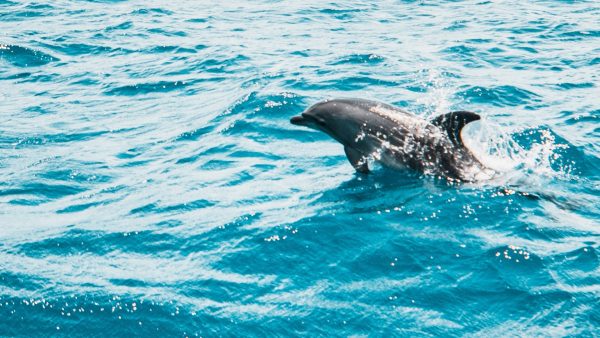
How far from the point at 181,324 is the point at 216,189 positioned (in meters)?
4.33

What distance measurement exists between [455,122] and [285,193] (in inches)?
104

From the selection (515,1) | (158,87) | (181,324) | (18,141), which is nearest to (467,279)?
(181,324)

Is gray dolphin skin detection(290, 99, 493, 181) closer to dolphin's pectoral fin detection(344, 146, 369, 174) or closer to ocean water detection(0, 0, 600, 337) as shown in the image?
dolphin's pectoral fin detection(344, 146, 369, 174)

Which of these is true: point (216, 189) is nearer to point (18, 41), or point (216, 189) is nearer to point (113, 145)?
point (113, 145)

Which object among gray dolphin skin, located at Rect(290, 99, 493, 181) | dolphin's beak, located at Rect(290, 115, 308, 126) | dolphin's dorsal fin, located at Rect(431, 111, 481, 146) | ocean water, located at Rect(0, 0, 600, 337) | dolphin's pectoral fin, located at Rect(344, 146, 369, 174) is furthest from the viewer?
dolphin's beak, located at Rect(290, 115, 308, 126)

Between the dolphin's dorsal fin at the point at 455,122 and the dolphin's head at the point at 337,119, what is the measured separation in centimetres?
121

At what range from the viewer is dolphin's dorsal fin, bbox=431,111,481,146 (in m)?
11.6

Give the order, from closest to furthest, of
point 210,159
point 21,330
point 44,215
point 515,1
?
point 21,330
point 44,215
point 210,159
point 515,1

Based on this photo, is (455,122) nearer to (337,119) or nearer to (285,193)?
(337,119)

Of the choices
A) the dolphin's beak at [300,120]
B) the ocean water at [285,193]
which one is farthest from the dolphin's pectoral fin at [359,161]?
the dolphin's beak at [300,120]

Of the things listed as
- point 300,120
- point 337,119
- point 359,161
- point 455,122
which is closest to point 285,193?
point 359,161

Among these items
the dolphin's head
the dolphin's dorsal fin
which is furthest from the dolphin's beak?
the dolphin's dorsal fin

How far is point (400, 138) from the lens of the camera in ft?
40.2

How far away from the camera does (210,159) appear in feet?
46.7
